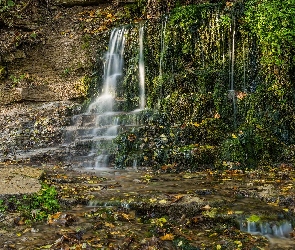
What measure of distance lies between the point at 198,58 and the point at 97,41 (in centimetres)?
388

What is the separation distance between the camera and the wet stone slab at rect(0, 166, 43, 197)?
521 cm

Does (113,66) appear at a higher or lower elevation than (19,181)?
higher

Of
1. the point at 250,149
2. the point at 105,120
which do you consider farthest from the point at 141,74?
the point at 250,149

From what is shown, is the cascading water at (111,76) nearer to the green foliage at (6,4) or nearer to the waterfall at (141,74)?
the waterfall at (141,74)

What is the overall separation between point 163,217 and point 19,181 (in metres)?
2.41

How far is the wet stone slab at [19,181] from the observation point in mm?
5214

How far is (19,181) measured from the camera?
18.6 ft

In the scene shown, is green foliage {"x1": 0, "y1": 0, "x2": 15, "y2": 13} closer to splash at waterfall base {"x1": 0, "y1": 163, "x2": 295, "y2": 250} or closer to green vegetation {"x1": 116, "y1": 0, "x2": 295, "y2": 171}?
green vegetation {"x1": 116, "y1": 0, "x2": 295, "y2": 171}

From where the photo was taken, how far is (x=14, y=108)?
1170cm

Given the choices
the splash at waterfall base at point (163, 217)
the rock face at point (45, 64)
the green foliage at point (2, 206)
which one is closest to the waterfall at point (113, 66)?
the rock face at point (45, 64)

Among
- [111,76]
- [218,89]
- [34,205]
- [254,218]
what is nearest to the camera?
[254,218]

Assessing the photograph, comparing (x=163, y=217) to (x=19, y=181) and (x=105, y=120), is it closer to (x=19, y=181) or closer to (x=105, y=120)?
(x=19, y=181)

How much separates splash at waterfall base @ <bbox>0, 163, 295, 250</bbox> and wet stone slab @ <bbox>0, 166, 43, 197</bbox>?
31 centimetres

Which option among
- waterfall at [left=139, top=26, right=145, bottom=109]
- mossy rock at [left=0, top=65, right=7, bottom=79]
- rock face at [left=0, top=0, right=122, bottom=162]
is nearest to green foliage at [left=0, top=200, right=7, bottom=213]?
rock face at [left=0, top=0, right=122, bottom=162]
